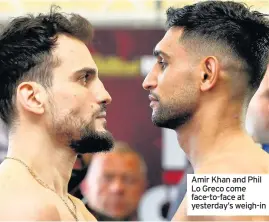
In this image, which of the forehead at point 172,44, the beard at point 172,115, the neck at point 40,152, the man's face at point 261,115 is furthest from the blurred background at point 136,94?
the neck at point 40,152

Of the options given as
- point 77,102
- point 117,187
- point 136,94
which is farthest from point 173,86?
point 136,94

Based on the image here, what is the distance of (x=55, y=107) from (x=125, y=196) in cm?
193

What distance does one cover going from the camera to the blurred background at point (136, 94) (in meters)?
4.78

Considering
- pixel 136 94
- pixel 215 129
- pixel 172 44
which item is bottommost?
pixel 136 94

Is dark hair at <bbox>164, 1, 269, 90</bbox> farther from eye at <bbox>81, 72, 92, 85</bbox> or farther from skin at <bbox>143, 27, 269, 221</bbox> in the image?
eye at <bbox>81, 72, 92, 85</bbox>

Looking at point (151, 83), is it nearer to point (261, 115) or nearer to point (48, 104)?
point (48, 104)

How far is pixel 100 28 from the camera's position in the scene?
15.9ft

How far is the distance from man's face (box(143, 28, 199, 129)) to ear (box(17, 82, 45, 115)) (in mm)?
394

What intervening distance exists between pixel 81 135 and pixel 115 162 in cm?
188

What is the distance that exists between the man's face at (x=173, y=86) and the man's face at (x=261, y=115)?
0.61m

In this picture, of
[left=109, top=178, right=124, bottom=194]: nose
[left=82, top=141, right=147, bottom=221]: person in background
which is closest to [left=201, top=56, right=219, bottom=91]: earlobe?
[left=82, top=141, right=147, bottom=221]: person in background

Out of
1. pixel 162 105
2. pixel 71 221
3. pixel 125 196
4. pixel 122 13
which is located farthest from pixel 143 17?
pixel 71 221

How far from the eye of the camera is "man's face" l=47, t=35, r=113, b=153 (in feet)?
8.27

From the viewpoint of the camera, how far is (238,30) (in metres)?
2.61
